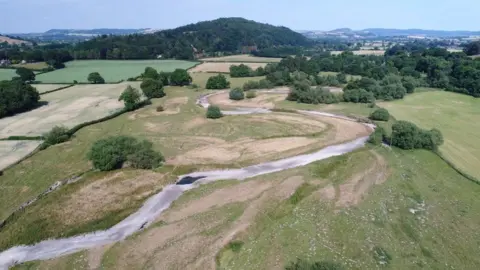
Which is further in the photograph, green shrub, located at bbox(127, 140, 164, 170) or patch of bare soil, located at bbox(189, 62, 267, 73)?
patch of bare soil, located at bbox(189, 62, 267, 73)

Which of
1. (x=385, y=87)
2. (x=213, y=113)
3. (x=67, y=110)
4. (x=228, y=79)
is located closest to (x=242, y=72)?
(x=228, y=79)

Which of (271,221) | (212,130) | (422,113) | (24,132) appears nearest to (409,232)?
(271,221)

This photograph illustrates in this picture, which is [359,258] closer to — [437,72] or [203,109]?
[203,109]

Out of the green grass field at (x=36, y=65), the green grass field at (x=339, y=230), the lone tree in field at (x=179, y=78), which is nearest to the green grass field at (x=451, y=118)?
the green grass field at (x=339, y=230)

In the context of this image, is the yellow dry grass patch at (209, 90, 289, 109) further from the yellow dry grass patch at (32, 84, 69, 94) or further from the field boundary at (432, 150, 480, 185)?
the yellow dry grass patch at (32, 84, 69, 94)

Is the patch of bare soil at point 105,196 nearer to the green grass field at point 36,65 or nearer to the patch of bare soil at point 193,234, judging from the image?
the patch of bare soil at point 193,234

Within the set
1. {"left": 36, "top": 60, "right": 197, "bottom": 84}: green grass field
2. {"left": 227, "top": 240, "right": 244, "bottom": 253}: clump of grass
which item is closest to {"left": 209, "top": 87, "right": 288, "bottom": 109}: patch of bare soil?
{"left": 36, "top": 60, "right": 197, "bottom": 84}: green grass field
